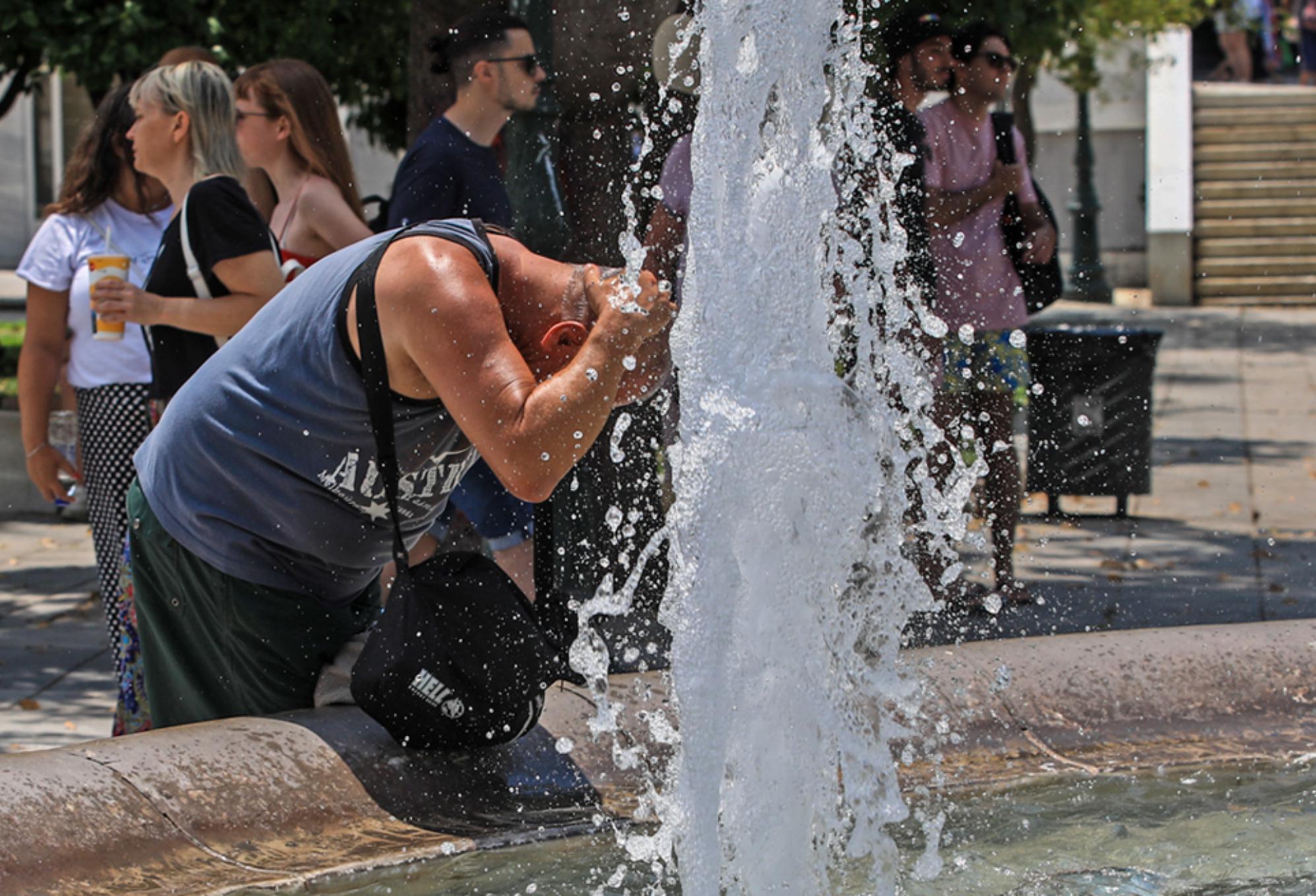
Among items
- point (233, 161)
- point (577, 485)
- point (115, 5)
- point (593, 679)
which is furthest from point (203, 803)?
point (115, 5)

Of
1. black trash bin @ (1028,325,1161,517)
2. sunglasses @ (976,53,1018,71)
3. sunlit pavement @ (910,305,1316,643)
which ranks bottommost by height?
sunlit pavement @ (910,305,1316,643)

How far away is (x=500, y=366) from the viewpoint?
8.84ft

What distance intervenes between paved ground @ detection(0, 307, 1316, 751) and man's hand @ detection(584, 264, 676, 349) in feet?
7.87

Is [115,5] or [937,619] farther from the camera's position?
[115,5]

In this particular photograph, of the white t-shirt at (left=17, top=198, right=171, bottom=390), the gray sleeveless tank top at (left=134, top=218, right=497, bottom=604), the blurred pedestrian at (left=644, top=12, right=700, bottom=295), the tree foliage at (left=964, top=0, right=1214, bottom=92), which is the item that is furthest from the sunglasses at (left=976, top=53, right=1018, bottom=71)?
the tree foliage at (left=964, top=0, right=1214, bottom=92)

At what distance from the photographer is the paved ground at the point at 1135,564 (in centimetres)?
547

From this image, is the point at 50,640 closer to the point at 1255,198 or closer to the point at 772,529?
the point at 772,529

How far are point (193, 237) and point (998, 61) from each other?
8.65 ft

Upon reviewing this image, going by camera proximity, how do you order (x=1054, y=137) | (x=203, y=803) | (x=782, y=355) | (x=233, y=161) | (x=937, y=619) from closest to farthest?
(x=203, y=803), (x=782, y=355), (x=233, y=161), (x=937, y=619), (x=1054, y=137)

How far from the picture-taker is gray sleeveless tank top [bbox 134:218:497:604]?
290cm

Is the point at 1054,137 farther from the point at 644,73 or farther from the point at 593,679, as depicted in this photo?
the point at 593,679

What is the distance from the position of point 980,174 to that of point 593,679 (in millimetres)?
2777

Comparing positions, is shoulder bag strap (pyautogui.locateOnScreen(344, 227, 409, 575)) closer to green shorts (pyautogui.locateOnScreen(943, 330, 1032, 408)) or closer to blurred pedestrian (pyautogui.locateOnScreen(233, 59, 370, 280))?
blurred pedestrian (pyautogui.locateOnScreen(233, 59, 370, 280))

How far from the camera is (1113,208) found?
1958 cm
